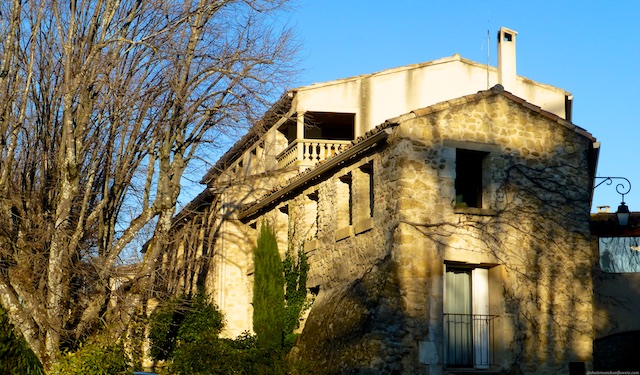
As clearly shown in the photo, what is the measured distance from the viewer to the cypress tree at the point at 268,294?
2020cm

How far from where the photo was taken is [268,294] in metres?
20.8

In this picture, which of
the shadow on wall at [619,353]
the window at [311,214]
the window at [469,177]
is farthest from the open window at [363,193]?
the shadow on wall at [619,353]

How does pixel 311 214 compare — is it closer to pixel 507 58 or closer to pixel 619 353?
pixel 507 58

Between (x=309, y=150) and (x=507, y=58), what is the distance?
6366mm

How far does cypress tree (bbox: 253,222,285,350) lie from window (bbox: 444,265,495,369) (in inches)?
190

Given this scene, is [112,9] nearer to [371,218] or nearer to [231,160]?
[371,218]

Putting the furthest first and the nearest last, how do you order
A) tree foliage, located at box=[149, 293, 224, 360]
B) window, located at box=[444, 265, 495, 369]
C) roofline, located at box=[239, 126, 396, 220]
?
tree foliage, located at box=[149, 293, 224, 360] < roofline, located at box=[239, 126, 396, 220] < window, located at box=[444, 265, 495, 369]

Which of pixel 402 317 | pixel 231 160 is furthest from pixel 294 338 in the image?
pixel 231 160

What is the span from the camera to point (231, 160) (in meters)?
31.0

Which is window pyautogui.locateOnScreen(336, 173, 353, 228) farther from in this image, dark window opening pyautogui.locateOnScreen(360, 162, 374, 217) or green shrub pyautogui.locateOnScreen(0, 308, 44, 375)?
green shrub pyautogui.locateOnScreen(0, 308, 44, 375)

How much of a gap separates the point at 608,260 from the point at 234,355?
28.1 ft

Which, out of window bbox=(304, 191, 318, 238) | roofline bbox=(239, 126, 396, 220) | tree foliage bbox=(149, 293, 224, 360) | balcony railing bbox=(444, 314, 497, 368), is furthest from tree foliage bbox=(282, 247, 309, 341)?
balcony railing bbox=(444, 314, 497, 368)

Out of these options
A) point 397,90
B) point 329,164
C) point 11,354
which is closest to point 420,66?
point 397,90

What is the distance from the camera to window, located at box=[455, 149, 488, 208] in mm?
17094
